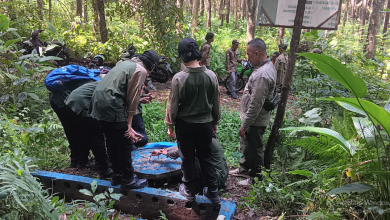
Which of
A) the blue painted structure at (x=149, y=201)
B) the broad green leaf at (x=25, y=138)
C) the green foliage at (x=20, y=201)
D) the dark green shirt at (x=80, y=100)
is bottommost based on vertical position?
the blue painted structure at (x=149, y=201)

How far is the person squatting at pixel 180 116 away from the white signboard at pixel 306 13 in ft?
1.18

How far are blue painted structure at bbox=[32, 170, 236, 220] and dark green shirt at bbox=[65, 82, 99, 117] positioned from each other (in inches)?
35.1

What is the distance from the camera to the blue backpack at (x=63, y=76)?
3.80m

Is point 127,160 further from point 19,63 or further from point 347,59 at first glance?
point 347,59

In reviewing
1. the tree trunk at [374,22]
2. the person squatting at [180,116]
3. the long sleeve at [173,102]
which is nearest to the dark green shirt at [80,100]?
the person squatting at [180,116]

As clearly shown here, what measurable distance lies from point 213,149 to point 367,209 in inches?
73.1

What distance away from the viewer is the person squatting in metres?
3.02

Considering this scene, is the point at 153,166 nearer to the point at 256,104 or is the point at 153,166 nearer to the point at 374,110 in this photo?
the point at 256,104

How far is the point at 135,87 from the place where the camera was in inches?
127

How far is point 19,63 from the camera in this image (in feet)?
17.9

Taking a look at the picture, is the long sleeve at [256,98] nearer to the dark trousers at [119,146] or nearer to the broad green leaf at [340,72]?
the dark trousers at [119,146]

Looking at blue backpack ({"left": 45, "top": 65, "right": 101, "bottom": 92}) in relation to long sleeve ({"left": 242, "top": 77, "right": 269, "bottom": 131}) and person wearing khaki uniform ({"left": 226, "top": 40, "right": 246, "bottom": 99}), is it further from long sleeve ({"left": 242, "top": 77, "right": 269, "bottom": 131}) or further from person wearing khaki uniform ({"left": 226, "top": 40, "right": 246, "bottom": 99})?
person wearing khaki uniform ({"left": 226, "top": 40, "right": 246, "bottom": 99})

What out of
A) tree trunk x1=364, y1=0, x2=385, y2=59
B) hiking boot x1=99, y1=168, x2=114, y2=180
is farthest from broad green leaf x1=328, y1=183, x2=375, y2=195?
tree trunk x1=364, y1=0, x2=385, y2=59

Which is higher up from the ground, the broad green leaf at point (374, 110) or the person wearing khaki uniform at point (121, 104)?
the broad green leaf at point (374, 110)
